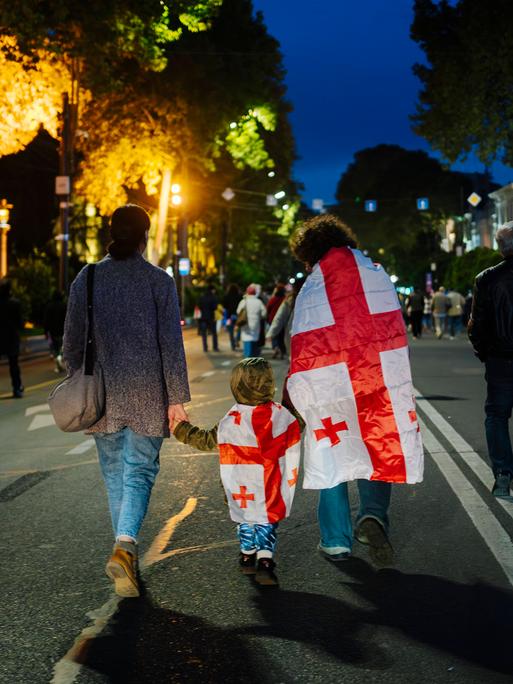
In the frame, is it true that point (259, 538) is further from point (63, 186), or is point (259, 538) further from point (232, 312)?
point (63, 186)

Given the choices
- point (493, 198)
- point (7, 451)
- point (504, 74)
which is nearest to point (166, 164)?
point (504, 74)

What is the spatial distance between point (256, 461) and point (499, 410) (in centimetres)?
306

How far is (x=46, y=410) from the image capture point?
1593 cm

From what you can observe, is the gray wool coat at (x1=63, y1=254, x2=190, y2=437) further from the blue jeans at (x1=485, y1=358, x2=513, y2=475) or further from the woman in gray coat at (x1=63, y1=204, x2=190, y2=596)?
the blue jeans at (x1=485, y1=358, x2=513, y2=475)

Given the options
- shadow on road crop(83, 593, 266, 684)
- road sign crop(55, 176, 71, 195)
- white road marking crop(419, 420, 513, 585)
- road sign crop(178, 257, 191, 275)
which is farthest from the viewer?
road sign crop(178, 257, 191, 275)

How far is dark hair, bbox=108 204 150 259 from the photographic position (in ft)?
19.0

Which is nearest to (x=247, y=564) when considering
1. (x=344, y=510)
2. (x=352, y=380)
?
(x=344, y=510)

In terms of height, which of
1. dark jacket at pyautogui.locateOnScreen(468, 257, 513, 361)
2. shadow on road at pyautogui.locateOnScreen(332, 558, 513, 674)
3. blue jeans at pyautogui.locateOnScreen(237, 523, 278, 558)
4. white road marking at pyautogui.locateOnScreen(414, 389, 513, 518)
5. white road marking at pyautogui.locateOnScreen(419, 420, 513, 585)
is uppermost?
dark jacket at pyautogui.locateOnScreen(468, 257, 513, 361)

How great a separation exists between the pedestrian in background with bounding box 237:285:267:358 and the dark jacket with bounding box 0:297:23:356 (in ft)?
16.9

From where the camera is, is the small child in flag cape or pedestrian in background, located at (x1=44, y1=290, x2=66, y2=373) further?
pedestrian in background, located at (x1=44, y1=290, x2=66, y2=373)

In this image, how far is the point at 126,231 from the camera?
19.0 feet

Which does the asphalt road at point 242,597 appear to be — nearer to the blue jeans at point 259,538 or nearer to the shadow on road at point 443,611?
the shadow on road at point 443,611

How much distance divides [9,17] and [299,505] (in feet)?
60.2

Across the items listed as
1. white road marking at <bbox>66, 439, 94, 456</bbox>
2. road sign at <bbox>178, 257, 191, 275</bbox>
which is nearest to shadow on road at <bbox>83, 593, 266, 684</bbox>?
white road marking at <bbox>66, 439, 94, 456</bbox>
